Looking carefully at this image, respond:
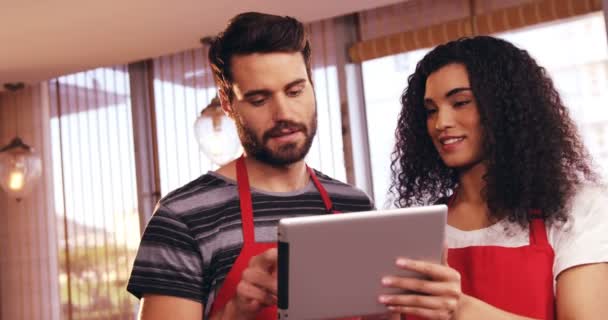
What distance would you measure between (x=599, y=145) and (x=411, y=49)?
4.28 ft

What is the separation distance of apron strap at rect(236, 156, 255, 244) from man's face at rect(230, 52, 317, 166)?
0.05 m

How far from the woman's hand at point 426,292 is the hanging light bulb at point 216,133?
9.02 feet

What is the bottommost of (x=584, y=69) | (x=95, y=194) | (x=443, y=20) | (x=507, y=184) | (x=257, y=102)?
(x=507, y=184)

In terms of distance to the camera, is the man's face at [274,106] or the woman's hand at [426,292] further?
the man's face at [274,106]

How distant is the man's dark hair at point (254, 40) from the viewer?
1771 millimetres

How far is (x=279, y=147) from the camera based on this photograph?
5.74 ft

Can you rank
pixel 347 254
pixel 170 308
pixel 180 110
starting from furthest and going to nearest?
pixel 180 110 → pixel 170 308 → pixel 347 254

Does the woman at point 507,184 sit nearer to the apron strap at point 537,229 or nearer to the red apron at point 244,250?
the apron strap at point 537,229

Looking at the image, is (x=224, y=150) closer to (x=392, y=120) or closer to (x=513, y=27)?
(x=392, y=120)

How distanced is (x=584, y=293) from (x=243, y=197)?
748mm

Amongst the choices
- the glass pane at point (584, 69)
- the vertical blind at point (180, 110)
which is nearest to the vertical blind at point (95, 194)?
the vertical blind at point (180, 110)

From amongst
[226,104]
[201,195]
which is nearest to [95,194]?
[226,104]

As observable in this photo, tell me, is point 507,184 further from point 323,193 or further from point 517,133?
point 323,193

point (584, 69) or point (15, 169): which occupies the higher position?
point (584, 69)
